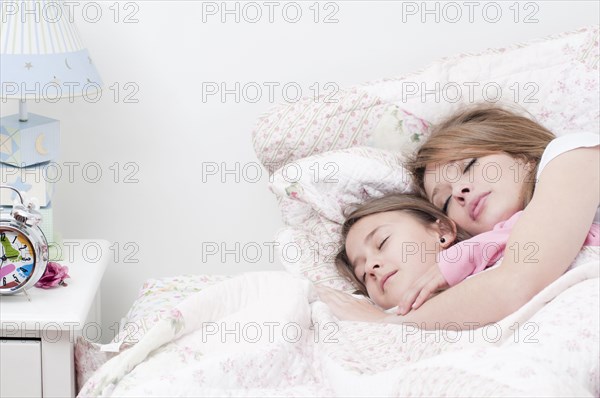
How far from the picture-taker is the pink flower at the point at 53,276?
1.54m

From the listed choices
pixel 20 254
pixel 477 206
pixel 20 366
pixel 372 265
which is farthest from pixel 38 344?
pixel 477 206

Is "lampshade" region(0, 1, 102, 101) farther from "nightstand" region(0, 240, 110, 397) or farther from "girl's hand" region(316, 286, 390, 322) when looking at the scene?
"girl's hand" region(316, 286, 390, 322)

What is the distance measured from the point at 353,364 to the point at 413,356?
0.34ft

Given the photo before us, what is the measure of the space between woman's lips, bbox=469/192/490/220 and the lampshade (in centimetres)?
72

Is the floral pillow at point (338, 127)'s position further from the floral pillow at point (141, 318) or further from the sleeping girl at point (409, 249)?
the floral pillow at point (141, 318)

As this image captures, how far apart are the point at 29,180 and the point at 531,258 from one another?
90 cm

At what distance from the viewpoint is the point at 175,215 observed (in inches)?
77.9

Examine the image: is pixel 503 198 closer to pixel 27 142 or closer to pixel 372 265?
pixel 372 265

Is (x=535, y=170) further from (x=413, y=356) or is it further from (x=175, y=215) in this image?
(x=175, y=215)

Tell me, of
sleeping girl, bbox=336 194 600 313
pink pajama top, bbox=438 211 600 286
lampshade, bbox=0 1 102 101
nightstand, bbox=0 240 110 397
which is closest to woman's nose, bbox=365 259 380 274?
sleeping girl, bbox=336 194 600 313

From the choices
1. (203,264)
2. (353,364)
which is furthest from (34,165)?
(353,364)

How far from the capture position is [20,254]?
1.49 metres

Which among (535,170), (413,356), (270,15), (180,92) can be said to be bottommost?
(413,356)

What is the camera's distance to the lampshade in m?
1.51
